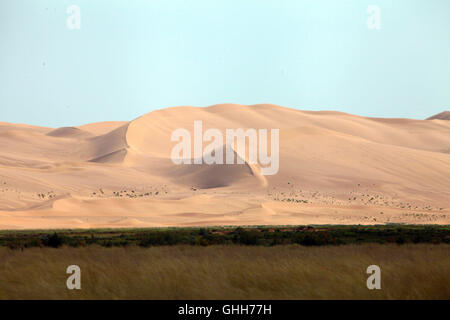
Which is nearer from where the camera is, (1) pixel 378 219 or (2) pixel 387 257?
(2) pixel 387 257

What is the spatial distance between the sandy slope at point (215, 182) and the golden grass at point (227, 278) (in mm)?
33010

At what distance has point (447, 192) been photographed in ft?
259

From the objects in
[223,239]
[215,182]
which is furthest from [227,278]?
[215,182]

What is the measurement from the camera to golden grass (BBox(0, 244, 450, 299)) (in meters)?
12.2

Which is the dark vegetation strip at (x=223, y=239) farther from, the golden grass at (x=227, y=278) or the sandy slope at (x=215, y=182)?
the sandy slope at (x=215, y=182)

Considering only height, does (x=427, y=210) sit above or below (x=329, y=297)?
below

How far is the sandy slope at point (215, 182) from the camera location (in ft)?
188

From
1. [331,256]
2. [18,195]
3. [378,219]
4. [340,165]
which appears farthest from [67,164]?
[331,256]

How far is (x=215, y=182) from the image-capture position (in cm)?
8375

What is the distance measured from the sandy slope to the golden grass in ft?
108
